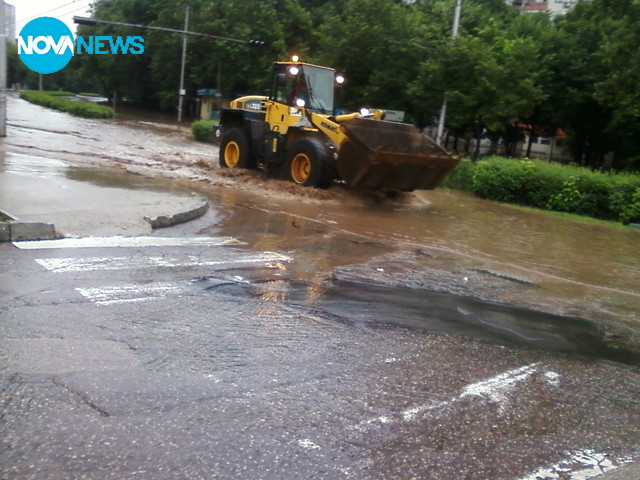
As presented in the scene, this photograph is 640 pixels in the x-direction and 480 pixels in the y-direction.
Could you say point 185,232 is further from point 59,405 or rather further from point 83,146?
point 83,146

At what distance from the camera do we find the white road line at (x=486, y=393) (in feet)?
14.2

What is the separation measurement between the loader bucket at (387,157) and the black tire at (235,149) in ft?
15.5

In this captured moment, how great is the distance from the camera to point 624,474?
3.91 meters

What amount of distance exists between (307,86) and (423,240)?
6466 mm

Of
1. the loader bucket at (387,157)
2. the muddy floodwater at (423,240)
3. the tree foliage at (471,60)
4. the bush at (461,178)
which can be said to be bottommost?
the muddy floodwater at (423,240)

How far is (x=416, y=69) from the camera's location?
33812 millimetres

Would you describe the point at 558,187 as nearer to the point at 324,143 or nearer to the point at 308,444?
the point at 324,143

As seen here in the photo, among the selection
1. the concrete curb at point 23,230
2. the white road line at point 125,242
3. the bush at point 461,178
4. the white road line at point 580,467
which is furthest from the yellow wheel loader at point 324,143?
the white road line at point 580,467

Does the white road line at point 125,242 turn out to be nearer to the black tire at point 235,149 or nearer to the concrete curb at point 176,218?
the concrete curb at point 176,218

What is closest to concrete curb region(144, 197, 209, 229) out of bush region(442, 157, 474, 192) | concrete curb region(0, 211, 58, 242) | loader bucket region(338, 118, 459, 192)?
concrete curb region(0, 211, 58, 242)

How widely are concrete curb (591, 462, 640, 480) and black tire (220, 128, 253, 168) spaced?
634 inches

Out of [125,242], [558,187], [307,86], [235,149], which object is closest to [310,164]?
[307,86]

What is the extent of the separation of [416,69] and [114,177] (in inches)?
886

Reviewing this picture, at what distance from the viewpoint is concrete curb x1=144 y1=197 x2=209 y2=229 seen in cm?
1034
